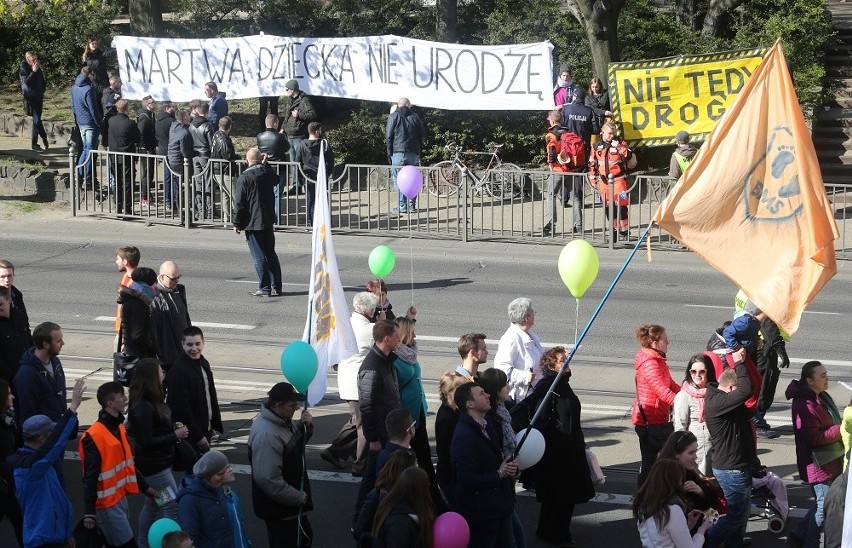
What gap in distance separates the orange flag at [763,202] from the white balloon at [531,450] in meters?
1.62

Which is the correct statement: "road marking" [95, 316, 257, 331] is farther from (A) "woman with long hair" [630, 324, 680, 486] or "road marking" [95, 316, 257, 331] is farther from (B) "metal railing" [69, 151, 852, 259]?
(A) "woman with long hair" [630, 324, 680, 486]

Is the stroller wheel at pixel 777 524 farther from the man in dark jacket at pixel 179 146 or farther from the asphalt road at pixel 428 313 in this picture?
the man in dark jacket at pixel 179 146

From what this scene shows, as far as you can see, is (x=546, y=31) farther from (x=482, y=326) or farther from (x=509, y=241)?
(x=482, y=326)

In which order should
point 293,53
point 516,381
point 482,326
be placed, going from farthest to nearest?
point 293,53
point 482,326
point 516,381

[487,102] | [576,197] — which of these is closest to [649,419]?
[576,197]

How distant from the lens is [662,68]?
835 inches

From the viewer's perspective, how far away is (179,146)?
806 inches

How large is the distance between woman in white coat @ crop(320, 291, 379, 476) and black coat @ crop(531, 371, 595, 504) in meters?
1.69

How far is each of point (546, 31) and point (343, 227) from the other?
7.81 metres

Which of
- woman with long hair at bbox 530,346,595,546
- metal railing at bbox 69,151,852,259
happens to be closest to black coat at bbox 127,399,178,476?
woman with long hair at bbox 530,346,595,546

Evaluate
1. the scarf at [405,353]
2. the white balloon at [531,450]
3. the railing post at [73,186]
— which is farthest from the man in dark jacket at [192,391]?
the railing post at [73,186]

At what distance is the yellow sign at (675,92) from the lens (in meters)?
20.8

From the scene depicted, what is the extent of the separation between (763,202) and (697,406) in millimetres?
1550

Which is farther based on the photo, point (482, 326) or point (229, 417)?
point (482, 326)
